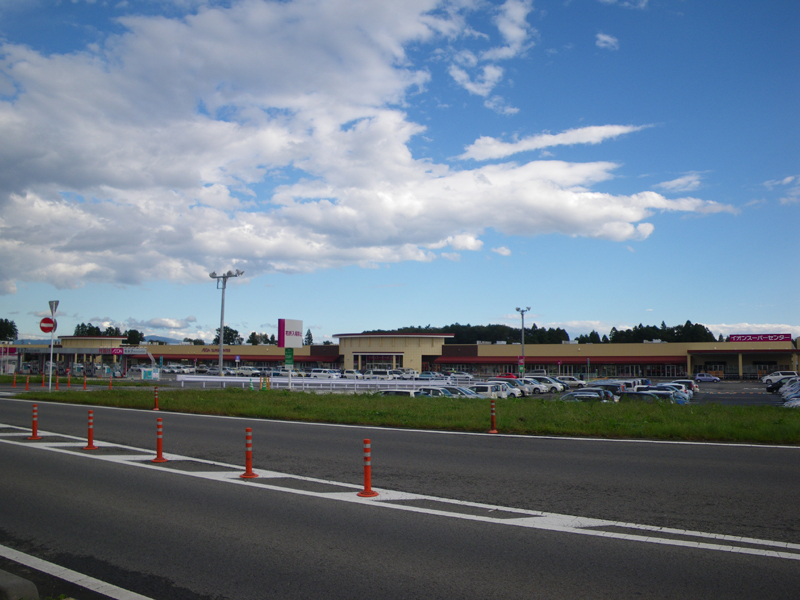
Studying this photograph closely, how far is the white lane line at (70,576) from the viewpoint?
529 centimetres

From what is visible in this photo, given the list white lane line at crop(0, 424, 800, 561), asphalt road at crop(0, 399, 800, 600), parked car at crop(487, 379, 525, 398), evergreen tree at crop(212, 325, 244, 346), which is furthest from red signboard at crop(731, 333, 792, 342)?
evergreen tree at crop(212, 325, 244, 346)

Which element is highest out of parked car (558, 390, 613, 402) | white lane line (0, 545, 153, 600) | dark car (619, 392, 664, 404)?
dark car (619, 392, 664, 404)

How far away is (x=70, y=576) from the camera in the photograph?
573cm

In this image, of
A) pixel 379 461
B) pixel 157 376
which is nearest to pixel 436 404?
pixel 379 461

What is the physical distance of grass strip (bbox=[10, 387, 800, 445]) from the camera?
1541 centimetres

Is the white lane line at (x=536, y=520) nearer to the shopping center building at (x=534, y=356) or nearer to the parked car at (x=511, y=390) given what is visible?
the parked car at (x=511, y=390)

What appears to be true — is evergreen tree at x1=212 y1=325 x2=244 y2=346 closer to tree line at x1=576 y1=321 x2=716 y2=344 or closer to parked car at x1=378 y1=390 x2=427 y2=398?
Answer: tree line at x1=576 y1=321 x2=716 y2=344

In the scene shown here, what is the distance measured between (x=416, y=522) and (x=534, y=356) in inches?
2758

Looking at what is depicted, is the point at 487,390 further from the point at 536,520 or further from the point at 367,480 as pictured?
the point at 536,520

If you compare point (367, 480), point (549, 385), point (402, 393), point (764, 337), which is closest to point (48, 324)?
point (402, 393)

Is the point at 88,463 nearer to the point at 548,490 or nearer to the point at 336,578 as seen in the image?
the point at 336,578

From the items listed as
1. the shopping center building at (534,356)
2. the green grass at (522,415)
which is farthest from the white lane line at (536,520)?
the shopping center building at (534,356)

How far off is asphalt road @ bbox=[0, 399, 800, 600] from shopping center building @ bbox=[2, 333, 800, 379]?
5469 cm

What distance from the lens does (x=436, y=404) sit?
76.9 ft
